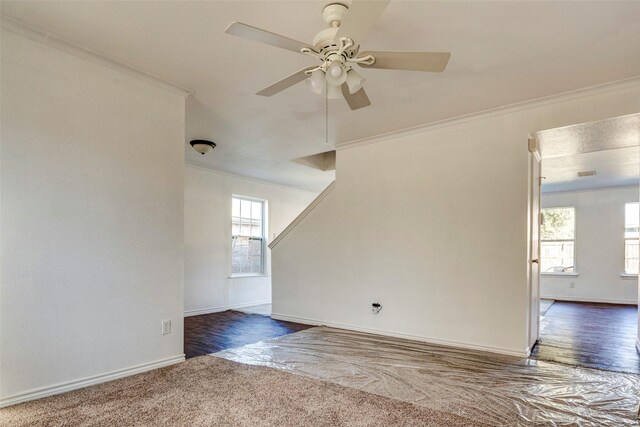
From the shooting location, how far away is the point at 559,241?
7969 millimetres

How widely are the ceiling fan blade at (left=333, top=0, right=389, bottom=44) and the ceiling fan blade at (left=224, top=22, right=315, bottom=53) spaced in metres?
0.24

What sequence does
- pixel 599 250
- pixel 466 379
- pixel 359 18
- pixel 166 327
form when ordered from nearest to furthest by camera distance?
pixel 359 18 → pixel 466 379 → pixel 166 327 → pixel 599 250

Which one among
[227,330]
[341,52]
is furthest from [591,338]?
[341,52]

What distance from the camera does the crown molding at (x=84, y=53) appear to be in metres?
2.34

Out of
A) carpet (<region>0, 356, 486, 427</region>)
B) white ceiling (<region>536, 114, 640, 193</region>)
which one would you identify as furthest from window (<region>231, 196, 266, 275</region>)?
white ceiling (<region>536, 114, 640, 193</region>)

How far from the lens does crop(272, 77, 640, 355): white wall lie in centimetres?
351

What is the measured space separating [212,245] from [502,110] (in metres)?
4.70

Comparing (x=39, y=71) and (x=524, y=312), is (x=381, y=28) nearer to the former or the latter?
(x=39, y=71)

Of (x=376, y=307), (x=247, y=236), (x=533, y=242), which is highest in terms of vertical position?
(x=533, y=242)

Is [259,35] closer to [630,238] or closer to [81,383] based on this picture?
[81,383]

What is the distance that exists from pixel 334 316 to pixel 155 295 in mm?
2437

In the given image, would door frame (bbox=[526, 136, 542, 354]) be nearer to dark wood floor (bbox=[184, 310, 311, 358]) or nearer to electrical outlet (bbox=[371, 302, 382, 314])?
electrical outlet (bbox=[371, 302, 382, 314])

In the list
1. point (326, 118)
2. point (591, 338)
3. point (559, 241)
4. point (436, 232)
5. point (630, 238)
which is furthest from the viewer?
point (559, 241)

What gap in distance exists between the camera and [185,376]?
286 centimetres
